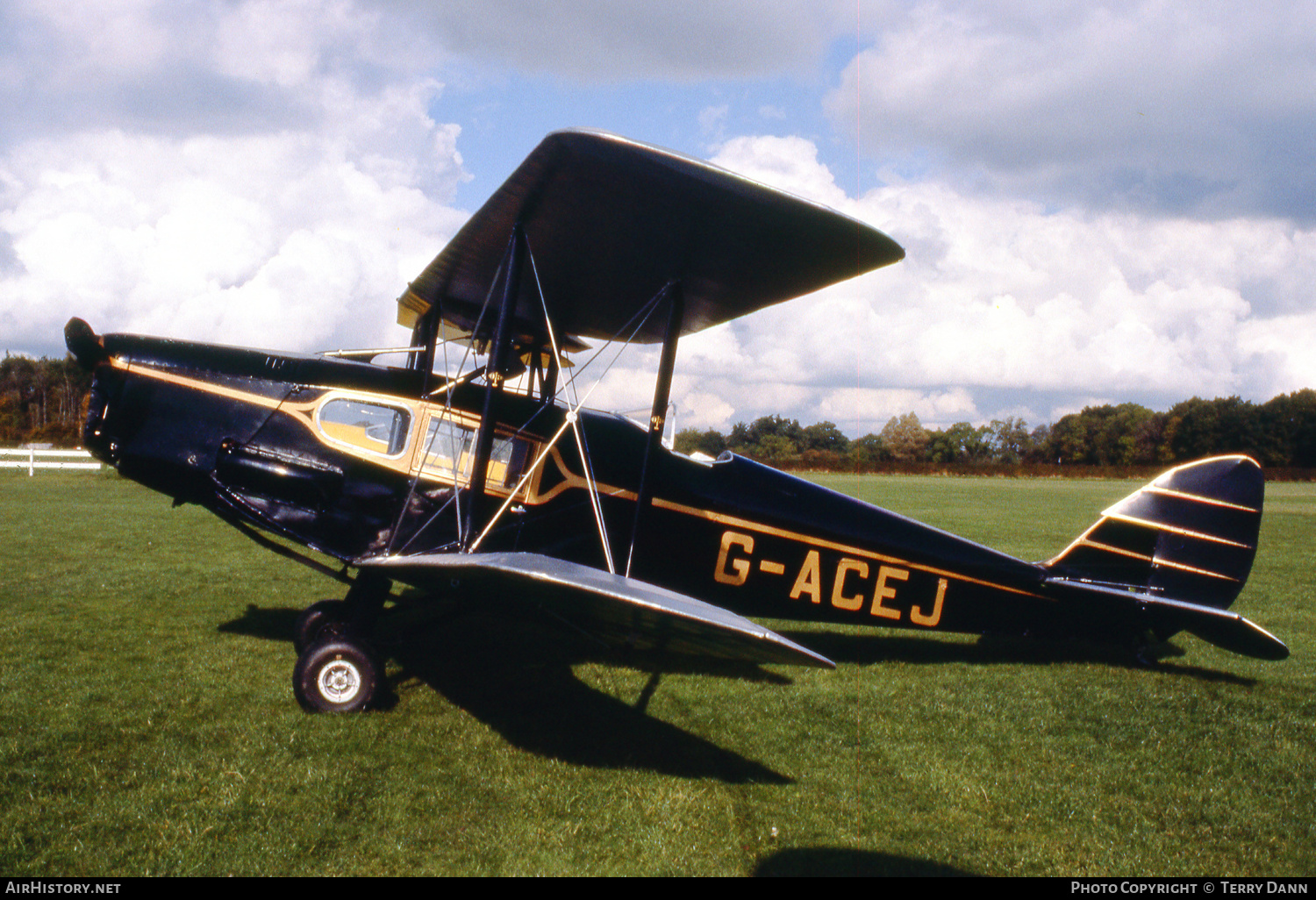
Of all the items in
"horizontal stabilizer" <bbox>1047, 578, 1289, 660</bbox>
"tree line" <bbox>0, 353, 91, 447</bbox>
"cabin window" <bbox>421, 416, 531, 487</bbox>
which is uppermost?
"cabin window" <bbox>421, 416, 531, 487</bbox>

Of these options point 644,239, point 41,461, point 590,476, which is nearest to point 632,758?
point 590,476

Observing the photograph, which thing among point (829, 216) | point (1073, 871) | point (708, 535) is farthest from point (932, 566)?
point (829, 216)

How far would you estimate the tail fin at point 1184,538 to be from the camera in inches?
215

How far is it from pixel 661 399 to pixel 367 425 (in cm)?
195

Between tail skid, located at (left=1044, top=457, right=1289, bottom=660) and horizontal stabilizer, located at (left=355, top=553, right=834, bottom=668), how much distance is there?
3502 millimetres

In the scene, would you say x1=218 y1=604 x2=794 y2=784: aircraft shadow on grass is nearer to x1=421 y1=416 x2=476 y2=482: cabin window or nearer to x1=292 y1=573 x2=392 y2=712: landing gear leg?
x1=292 y1=573 x2=392 y2=712: landing gear leg

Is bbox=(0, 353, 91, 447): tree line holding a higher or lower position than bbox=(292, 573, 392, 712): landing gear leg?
lower

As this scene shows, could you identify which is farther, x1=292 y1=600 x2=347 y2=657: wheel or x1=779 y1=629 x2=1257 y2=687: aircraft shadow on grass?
x1=779 y1=629 x2=1257 y2=687: aircraft shadow on grass

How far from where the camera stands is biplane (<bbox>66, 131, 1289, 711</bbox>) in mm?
4035

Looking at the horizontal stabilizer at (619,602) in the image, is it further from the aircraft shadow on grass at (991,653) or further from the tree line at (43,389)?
the tree line at (43,389)

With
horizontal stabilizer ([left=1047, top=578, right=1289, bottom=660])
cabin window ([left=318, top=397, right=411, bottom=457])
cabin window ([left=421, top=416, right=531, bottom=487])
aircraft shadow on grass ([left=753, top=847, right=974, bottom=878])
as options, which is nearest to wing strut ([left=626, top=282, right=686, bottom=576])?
cabin window ([left=421, top=416, right=531, bottom=487])

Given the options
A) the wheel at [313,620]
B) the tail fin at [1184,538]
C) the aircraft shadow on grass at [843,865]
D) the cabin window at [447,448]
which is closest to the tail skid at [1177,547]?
the tail fin at [1184,538]

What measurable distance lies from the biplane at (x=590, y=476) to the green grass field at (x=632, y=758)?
524mm
